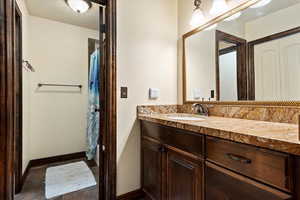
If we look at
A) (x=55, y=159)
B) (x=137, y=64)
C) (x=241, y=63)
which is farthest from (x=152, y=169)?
(x=55, y=159)

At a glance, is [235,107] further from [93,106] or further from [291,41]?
[93,106]

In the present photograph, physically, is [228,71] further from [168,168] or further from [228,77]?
[168,168]

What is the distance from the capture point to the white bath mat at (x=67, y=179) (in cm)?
178

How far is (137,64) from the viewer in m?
1.66

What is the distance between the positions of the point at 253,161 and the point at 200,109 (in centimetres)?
95

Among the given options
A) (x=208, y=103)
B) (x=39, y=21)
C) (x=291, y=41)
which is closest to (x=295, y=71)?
(x=291, y=41)

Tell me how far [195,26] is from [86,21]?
6.22 feet

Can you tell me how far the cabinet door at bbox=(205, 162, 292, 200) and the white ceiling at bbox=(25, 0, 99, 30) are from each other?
2.42m

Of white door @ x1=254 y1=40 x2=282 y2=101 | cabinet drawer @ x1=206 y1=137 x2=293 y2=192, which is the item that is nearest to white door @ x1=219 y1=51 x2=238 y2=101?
white door @ x1=254 y1=40 x2=282 y2=101

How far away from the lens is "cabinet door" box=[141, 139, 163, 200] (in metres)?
1.33

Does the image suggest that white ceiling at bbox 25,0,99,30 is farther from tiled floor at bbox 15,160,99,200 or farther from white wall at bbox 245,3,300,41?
tiled floor at bbox 15,160,99,200

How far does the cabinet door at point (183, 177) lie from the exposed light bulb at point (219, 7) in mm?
1309

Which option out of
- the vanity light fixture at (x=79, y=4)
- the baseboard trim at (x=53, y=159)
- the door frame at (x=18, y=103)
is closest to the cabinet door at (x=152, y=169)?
the door frame at (x=18, y=103)

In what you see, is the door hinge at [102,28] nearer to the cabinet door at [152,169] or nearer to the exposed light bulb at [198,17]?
the exposed light bulb at [198,17]
